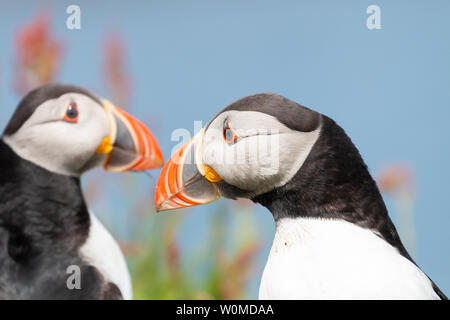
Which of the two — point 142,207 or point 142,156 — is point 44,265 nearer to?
point 142,156

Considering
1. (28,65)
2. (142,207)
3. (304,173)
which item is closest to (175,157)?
(304,173)

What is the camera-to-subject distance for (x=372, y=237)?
2.54 meters

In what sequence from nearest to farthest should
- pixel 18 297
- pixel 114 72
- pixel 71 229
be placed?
pixel 18 297 < pixel 71 229 < pixel 114 72

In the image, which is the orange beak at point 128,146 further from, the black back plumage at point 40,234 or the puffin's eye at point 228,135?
the puffin's eye at point 228,135

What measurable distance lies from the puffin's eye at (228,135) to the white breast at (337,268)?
0.44m

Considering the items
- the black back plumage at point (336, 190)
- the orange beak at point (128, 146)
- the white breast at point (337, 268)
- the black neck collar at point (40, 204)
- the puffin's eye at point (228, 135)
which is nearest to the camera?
the white breast at point (337, 268)

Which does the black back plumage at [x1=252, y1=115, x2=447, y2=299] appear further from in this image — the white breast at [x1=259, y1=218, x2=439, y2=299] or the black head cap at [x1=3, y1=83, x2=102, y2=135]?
the black head cap at [x1=3, y1=83, x2=102, y2=135]

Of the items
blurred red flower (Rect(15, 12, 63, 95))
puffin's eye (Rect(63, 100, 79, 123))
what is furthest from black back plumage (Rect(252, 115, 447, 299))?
blurred red flower (Rect(15, 12, 63, 95))

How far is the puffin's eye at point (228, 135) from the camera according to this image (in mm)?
2775

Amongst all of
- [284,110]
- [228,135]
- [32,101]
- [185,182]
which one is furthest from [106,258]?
[284,110]

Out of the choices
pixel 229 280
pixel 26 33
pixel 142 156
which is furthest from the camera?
pixel 229 280

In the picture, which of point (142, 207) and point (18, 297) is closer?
point (18, 297)

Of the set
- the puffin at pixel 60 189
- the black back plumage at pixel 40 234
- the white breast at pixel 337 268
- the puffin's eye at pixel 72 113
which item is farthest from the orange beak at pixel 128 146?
the white breast at pixel 337 268

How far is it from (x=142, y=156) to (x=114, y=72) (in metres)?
1.08
